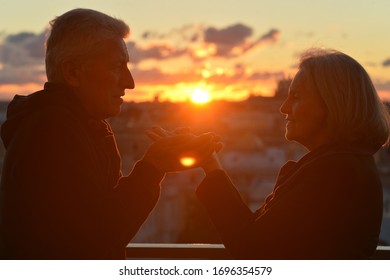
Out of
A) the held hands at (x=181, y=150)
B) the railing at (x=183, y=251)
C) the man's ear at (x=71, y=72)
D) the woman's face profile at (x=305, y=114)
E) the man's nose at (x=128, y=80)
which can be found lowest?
the railing at (x=183, y=251)

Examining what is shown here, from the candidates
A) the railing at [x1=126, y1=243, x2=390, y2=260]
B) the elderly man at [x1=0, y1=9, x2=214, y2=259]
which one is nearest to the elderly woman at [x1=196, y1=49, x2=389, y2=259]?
the elderly man at [x1=0, y1=9, x2=214, y2=259]

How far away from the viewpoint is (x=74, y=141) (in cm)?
177

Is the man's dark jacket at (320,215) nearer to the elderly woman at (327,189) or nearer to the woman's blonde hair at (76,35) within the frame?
the elderly woman at (327,189)

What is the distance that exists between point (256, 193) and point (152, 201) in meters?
32.2

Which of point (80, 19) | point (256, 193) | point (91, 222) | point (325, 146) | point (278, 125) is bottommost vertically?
point (256, 193)

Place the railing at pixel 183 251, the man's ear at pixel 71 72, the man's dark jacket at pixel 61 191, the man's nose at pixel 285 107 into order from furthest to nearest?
the railing at pixel 183 251 → the man's nose at pixel 285 107 → the man's ear at pixel 71 72 → the man's dark jacket at pixel 61 191

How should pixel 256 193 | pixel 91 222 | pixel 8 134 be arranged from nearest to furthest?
pixel 91 222
pixel 8 134
pixel 256 193

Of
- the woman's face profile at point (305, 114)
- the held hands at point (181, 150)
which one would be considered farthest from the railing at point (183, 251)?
the woman's face profile at point (305, 114)

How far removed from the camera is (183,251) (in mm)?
2586

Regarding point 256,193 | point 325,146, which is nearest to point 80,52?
point 325,146

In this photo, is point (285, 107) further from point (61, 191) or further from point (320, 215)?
point (61, 191)

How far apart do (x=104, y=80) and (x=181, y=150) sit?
0.28m

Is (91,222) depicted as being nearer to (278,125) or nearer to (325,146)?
(325,146)

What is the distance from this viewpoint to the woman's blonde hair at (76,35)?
1815 mm
